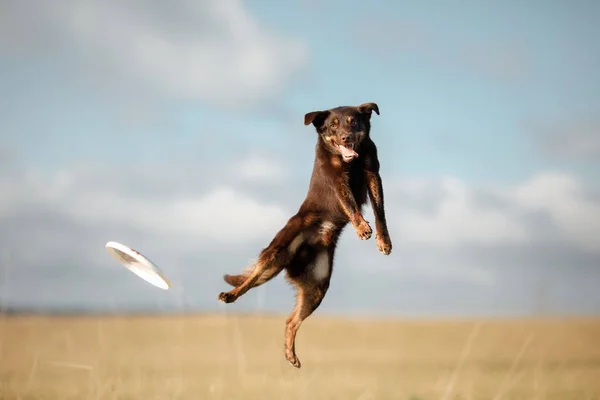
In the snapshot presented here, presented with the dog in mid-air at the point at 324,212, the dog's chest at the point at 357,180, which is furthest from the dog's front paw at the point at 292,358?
the dog's chest at the point at 357,180

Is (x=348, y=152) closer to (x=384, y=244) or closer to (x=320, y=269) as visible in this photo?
(x=384, y=244)

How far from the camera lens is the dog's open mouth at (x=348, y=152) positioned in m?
7.11

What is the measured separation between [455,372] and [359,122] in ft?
9.54

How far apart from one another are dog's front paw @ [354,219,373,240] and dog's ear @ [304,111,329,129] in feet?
3.52

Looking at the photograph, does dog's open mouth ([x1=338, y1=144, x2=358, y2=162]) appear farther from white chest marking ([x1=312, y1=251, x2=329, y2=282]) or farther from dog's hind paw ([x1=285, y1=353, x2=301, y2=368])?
dog's hind paw ([x1=285, y1=353, x2=301, y2=368])

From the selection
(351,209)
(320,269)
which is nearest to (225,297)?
(320,269)

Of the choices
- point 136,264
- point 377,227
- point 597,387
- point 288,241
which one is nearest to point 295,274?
point 288,241

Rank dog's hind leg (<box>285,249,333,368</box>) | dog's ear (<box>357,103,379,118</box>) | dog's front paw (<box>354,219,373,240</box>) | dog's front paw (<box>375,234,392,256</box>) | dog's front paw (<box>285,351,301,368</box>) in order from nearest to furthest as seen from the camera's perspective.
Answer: dog's front paw (<box>354,219,373,240</box>)
dog's front paw (<box>375,234,392,256</box>)
dog's ear (<box>357,103,379,118</box>)
dog's front paw (<box>285,351,301,368</box>)
dog's hind leg (<box>285,249,333,368</box>)

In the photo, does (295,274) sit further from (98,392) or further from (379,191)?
(98,392)

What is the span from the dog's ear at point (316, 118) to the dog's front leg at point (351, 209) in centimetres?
59

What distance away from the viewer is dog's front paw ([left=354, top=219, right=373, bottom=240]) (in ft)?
22.6

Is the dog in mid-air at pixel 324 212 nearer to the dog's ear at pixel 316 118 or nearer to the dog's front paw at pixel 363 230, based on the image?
the dog's ear at pixel 316 118

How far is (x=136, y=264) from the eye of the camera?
25.6ft

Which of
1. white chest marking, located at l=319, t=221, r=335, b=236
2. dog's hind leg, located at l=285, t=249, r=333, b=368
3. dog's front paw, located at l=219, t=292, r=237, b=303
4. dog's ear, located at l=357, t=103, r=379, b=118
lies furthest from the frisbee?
dog's ear, located at l=357, t=103, r=379, b=118
